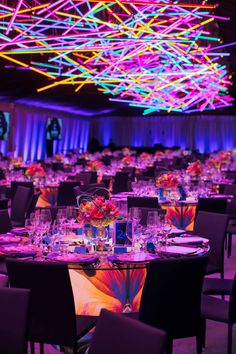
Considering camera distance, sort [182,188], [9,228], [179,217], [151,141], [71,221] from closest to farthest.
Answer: [71,221]
[9,228]
[179,217]
[182,188]
[151,141]

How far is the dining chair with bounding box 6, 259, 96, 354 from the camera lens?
3416 mm

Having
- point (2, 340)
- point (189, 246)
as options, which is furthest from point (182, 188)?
point (2, 340)

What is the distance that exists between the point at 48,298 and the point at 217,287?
5.16 feet

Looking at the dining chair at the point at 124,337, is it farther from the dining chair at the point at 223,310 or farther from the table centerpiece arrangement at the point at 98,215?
the table centerpiece arrangement at the point at 98,215

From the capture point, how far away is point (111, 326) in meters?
2.34

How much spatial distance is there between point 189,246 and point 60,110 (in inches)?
919

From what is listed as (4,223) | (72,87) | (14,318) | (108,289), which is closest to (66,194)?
(4,223)

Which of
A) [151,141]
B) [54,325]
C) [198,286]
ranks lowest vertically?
[54,325]

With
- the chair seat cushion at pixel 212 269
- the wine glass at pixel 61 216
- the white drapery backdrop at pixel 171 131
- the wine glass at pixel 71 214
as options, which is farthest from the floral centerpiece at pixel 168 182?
the white drapery backdrop at pixel 171 131

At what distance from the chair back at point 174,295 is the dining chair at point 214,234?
1.43 metres

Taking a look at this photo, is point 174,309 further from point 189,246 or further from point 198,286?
point 189,246

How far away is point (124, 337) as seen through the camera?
227 cm

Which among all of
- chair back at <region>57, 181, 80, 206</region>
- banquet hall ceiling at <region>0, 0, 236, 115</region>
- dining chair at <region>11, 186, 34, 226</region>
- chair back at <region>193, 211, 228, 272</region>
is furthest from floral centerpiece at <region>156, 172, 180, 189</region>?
banquet hall ceiling at <region>0, 0, 236, 115</region>

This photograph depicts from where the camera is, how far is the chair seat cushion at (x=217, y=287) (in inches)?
178
